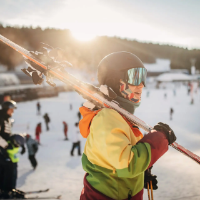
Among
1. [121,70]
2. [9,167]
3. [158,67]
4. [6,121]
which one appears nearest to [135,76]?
[121,70]

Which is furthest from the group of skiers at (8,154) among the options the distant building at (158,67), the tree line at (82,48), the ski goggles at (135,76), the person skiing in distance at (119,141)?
the distant building at (158,67)

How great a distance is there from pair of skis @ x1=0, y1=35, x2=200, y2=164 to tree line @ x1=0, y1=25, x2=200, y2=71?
116ft

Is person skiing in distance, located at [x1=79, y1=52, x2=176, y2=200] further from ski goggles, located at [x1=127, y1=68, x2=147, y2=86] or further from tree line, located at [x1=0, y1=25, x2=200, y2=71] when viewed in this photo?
tree line, located at [x1=0, y1=25, x2=200, y2=71]

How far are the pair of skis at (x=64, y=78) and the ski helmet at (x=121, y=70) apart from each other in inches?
5.1

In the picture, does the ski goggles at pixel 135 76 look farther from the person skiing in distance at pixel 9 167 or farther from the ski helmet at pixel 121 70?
the person skiing in distance at pixel 9 167

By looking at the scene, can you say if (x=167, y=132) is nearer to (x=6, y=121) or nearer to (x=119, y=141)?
(x=119, y=141)

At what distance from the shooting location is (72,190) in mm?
4199

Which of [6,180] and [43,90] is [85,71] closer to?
[43,90]

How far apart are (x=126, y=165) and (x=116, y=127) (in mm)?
249

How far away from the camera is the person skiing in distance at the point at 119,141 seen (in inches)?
44.0

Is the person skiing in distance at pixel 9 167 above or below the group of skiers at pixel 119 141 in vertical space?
below

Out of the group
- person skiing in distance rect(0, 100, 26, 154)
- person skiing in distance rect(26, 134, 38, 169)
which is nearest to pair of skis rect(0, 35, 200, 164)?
person skiing in distance rect(0, 100, 26, 154)

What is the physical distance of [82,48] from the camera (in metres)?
66.1

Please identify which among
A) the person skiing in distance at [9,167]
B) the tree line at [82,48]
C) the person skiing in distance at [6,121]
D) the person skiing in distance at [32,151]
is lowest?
the person skiing in distance at [32,151]
